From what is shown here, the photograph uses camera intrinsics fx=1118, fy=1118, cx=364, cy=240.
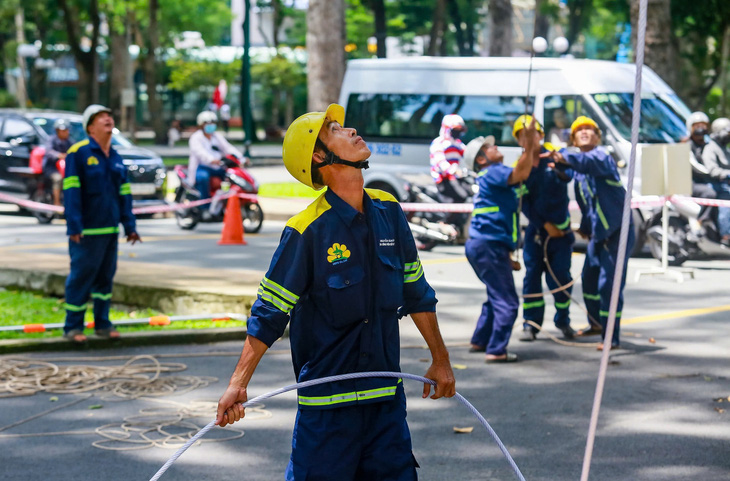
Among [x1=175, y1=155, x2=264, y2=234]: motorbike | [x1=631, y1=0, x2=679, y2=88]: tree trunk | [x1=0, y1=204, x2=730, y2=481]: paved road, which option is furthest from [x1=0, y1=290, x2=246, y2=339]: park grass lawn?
[x1=631, y1=0, x2=679, y2=88]: tree trunk

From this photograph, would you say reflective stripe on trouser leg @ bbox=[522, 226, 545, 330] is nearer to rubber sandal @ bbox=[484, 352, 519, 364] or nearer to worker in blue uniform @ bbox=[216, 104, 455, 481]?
rubber sandal @ bbox=[484, 352, 519, 364]

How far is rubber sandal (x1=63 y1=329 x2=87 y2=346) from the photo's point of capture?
28.9 feet

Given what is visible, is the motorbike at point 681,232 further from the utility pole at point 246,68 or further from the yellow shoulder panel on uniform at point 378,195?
the utility pole at point 246,68

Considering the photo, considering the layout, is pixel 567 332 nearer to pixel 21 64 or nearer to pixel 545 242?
pixel 545 242

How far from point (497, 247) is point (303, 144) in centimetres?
467

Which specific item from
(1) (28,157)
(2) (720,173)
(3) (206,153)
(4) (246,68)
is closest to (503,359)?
(2) (720,173)

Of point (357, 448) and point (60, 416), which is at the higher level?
point (357, 448)

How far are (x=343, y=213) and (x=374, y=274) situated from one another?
0.79ft

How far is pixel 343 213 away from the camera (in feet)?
12.7

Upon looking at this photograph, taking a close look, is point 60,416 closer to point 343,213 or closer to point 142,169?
point 343,213

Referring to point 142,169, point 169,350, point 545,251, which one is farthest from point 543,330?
point 142,169

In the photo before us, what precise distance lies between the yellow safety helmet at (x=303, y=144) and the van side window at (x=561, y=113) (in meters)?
11.3

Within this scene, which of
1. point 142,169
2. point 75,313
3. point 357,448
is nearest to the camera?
point 357,448

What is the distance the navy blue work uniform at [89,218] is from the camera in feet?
28.3
